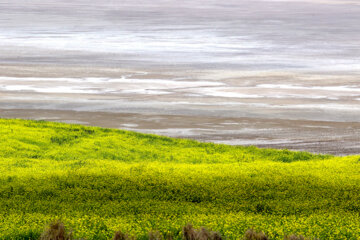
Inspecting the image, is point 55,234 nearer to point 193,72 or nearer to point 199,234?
point 199,234

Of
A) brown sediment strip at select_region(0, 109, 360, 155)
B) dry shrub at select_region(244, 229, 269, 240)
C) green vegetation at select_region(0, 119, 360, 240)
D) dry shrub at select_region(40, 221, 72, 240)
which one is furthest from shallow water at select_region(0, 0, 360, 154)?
dry shrub at select_region(40, 221, 72, 240)

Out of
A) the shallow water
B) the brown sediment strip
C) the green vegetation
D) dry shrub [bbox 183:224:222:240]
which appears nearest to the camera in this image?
dry shrub [bbox 183:224:222:240]

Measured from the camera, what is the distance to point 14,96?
2073 cm

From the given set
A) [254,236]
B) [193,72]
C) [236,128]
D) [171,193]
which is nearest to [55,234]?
[254,236]

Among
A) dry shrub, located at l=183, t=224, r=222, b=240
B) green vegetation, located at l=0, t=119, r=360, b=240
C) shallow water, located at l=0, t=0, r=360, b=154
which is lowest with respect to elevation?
green vegetation, located at l=0, t=119, r=360, b=240

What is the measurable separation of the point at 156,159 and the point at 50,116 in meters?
6.58

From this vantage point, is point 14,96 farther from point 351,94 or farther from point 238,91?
point 351,94

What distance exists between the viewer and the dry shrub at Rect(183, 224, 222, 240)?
5998mm

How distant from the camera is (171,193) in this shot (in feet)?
28.6

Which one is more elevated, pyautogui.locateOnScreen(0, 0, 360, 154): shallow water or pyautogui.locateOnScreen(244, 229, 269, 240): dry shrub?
pyautogui.locateOnScreen(0, 0, 360, 154): shallow water

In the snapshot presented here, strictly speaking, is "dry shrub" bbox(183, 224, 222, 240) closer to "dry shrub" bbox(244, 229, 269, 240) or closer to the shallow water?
"dry shrub" bbox(244, 229, 269, 240)

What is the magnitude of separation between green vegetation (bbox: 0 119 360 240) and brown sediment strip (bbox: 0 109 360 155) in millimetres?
2342

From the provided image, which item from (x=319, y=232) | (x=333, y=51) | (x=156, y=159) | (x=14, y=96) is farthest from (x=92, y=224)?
(x=333, y=51)

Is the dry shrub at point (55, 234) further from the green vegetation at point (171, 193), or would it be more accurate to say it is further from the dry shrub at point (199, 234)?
the dry shrub at point (199, 234)
